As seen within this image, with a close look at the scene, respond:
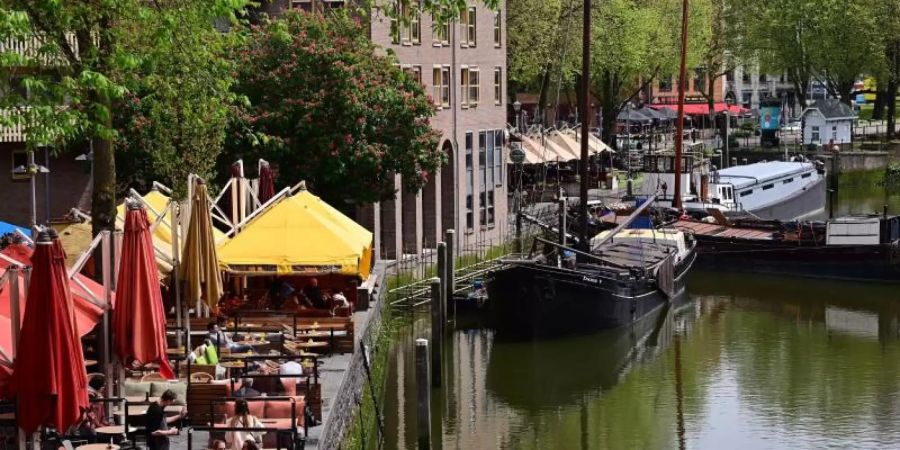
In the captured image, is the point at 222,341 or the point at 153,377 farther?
the point at 222,341

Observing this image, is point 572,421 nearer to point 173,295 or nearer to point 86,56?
point 173,295

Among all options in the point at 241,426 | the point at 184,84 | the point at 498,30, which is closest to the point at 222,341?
the point at 184,84

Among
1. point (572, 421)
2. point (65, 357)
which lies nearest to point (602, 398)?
point (572, 421)

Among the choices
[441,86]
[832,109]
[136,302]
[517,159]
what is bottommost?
[136,302]

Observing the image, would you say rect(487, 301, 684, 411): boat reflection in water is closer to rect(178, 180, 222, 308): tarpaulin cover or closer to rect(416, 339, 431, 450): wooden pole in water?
rect(416, 339, 431, 450): wooden pole in water

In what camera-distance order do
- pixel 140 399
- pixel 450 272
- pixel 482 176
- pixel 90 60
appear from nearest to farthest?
1. pixel 90 60
2. pixel 140 399
3. pixel 450 272
4. pixel 482 176

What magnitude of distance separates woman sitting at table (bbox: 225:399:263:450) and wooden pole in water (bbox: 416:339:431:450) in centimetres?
742

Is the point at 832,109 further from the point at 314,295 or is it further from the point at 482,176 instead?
the point at 314,295

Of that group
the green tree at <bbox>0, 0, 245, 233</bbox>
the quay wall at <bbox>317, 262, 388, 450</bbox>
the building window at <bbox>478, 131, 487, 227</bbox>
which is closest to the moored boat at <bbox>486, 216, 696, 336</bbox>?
the quay wall at <bbox>317, 262, 388, 450</bbox>

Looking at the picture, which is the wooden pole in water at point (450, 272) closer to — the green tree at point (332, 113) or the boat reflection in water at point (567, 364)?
the green tree at point (332, 113)

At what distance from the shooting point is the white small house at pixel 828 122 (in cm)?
9944

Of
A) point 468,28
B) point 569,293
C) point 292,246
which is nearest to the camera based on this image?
point 292,246

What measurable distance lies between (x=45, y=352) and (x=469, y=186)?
3894 cm

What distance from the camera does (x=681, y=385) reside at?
39.2 meters
